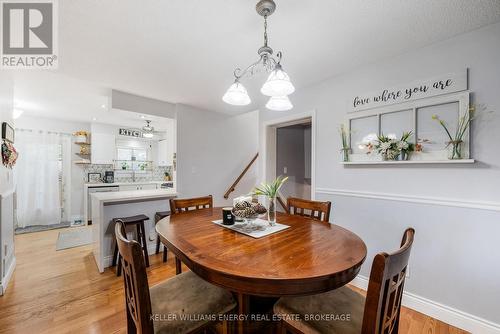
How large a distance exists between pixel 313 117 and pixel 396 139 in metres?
0.96

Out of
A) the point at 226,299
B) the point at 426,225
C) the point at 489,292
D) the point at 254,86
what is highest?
the point at 254,86

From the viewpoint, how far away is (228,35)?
1.63 m

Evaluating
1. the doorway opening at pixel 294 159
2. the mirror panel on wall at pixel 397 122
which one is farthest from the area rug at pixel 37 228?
the mirror panel on wall at pixel 397 122

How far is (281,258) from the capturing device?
3.18 ft

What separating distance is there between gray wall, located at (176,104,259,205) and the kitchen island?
49 centimetres

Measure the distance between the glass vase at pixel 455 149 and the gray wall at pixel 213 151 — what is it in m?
3.15

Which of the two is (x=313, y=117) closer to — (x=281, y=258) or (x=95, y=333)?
(x=281, y=258)

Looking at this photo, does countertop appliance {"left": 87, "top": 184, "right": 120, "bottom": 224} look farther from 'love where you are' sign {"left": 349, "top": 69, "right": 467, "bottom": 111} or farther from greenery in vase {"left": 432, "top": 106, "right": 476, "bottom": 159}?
greenery in vase {"left": 432, "top": 106, "right": 476, "bottom": 159}

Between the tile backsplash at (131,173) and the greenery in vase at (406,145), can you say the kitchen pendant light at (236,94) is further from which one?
the tile backsplash at (131,173)

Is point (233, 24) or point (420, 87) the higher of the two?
point (233, 24)

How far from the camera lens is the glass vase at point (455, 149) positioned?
1.59m

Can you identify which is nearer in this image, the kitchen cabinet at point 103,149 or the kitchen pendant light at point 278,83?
the kitchen pendant light at point 278,83

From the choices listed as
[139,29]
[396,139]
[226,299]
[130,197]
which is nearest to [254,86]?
[139,29]

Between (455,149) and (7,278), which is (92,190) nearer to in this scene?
(7,278)
